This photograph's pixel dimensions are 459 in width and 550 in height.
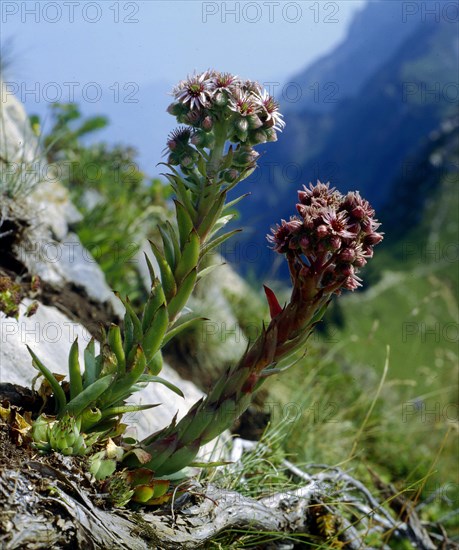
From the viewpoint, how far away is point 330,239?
2.82 metres

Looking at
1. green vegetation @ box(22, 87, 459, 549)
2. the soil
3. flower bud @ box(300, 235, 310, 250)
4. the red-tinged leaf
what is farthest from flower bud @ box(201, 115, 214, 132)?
the soil

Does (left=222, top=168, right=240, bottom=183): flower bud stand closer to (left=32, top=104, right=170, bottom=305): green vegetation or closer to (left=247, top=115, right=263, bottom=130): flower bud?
(left=247, top=115, right=263, bottom=130): flower bud

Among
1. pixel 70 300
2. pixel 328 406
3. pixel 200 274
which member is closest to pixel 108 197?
pixel 70 300

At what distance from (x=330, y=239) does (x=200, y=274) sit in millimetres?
742

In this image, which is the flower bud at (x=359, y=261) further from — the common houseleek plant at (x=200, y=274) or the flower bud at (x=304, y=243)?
the flower bud at (x=304, y=243)

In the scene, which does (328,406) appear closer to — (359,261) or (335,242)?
(359,261)

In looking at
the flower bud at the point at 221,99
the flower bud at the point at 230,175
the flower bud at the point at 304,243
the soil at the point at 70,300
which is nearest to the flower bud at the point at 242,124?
the flower bud at the point at 221,99

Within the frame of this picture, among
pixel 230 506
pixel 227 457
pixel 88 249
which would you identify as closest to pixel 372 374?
pixel 88 249

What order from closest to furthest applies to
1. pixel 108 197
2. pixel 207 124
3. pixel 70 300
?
pixel 207 124 → pixel 70 300 → pixel 108 197

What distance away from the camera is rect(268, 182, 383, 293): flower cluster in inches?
112

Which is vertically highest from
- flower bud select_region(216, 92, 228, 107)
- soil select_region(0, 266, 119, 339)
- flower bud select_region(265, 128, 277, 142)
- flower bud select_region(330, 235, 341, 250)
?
flower bud select_region(216, 92, 228, 107)

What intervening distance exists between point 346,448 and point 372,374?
6.15m

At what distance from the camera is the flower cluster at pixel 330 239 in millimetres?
2842

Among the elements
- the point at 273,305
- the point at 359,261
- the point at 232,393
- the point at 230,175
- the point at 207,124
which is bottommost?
the point at 232,393
